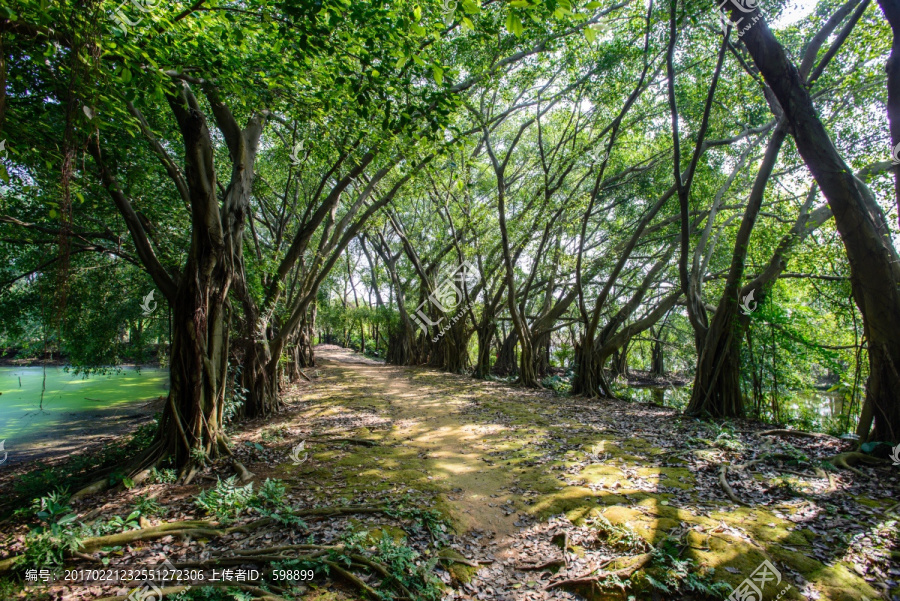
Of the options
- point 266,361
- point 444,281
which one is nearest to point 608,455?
point 266,361

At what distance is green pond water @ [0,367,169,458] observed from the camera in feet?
29.3

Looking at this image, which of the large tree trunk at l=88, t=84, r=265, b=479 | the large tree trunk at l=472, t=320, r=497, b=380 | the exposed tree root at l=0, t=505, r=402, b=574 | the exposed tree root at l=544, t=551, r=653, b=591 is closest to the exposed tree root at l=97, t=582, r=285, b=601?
the exposed tree root at l=0, t=505, r=402, b=574

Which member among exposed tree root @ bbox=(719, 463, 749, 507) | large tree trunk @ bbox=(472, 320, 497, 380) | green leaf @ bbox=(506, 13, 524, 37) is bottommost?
exposed tree root @ bbox=(719, 463, 749, 507)

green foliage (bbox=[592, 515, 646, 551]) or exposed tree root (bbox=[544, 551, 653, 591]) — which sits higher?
green foliage (bbox=[592, 515, 646, 551])

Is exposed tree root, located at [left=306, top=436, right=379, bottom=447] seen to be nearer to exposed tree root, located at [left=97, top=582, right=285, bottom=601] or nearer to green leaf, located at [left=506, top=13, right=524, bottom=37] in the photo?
exposed tree root, located at [left=97, top=582, right=285, bottom=601]

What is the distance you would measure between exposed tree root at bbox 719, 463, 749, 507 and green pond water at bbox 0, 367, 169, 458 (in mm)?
8837

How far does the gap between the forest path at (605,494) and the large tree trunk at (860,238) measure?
891 millimetres

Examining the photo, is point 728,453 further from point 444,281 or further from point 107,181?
point 444,281

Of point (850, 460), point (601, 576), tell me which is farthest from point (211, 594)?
point (850, 460)

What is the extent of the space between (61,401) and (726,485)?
15.7 m

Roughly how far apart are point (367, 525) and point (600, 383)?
25.3 feet

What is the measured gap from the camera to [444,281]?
15008 mm

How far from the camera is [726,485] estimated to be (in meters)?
3.64

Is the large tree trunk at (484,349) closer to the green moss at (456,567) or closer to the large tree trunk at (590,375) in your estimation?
the large tree trunk at (590,375)
